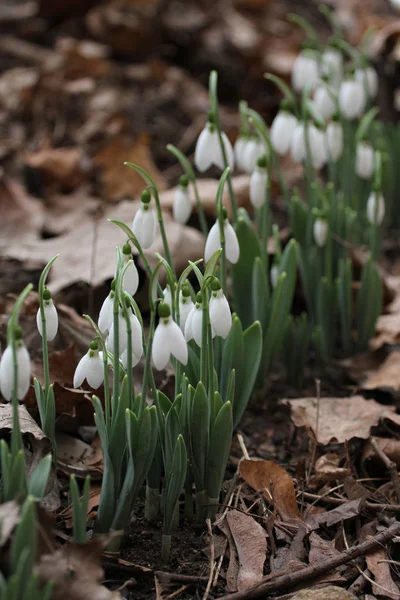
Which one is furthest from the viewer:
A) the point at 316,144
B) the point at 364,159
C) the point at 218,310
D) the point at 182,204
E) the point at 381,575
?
the point at 364,159

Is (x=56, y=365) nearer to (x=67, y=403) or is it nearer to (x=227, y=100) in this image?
(x=67, y=403)

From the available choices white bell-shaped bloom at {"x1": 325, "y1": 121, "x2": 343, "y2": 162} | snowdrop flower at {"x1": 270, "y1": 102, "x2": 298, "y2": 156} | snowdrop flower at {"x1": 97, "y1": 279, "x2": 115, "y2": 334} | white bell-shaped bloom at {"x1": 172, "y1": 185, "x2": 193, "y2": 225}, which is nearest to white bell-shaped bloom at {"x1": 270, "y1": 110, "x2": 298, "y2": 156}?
snowdrop flower at {"x1": 270, "y1": 102, "x2": 298, "y2": 156}

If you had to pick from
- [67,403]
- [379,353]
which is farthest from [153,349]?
[379,353]

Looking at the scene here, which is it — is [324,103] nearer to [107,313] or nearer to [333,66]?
[333,66]

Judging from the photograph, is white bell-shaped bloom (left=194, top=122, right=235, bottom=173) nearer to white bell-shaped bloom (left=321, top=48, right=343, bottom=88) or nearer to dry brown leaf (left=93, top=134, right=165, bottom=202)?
white bell-shaped bloom (left=321, top=48, right=343, bottom=88)

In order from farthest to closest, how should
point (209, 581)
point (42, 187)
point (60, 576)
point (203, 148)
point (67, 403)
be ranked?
point (42, 187) → point (203, 148) → point (67, 403) → point (209, 581) → point (60, 576)

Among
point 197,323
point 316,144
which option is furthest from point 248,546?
point 316,144
